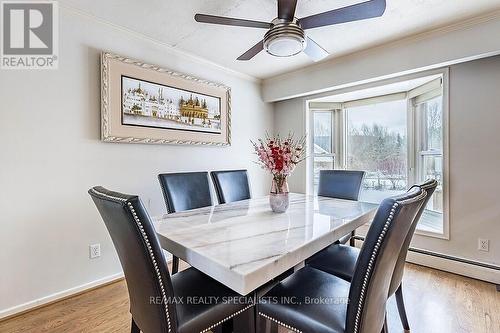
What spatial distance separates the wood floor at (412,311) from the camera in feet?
5.64

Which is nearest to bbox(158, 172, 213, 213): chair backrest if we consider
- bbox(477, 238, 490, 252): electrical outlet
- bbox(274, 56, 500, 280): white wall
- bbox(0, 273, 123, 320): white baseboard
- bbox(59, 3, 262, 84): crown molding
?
bbox(0, 273, 123, 320): white baseboard

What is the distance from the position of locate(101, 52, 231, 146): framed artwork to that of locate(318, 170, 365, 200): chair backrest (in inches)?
53.1

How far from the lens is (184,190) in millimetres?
2273

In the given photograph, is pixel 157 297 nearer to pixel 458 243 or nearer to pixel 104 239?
pixel 104 239

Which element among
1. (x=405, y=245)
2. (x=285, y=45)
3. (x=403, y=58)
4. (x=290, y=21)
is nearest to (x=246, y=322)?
(x=405, y=245)

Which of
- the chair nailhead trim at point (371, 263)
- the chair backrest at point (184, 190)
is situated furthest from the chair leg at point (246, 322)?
the chair backrest at point (184, 190)

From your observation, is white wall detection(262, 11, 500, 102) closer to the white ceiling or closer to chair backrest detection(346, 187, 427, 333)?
the white ceiling

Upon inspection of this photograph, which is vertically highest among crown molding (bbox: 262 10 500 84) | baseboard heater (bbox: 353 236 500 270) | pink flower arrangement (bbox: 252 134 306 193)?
crown molding (bbox: 262 10 500 84)

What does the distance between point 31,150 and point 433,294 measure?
3404mm

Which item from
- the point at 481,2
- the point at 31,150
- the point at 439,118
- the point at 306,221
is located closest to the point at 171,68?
the point at 31,150

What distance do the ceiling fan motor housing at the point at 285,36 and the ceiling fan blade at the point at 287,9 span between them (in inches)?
1.1

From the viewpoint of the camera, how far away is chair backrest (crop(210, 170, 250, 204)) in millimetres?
2502

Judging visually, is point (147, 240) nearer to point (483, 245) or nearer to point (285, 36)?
point (285, 36)

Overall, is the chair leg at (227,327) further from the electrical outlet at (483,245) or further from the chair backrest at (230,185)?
the electrical outlet at (483,245)
